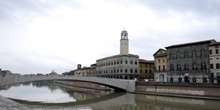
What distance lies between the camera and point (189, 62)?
51031 mm

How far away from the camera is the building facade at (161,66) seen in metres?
59.8

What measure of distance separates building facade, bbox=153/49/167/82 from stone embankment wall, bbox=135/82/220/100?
1038 centimetres

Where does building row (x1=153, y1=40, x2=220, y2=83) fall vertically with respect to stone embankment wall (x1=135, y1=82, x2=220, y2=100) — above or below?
above

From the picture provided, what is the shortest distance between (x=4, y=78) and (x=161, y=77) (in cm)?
3654

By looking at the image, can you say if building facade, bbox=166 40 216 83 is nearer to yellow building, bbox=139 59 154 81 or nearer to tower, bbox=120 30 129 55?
tower, bbox=120 30 129 55

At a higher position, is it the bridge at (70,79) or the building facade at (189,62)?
the building facade at (189,62)

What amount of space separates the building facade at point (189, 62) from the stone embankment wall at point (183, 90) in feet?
24.7

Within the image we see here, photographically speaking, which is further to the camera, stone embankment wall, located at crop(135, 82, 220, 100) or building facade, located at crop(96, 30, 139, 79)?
building facade, located at crop(96, 30, 139, 79)

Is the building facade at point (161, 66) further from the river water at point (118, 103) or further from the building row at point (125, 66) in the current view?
the river water at point (118, 103)

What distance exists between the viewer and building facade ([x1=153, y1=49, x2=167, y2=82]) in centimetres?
5981

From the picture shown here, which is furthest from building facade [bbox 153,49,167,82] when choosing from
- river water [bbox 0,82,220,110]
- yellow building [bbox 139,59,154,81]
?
river water [bbox 0,82,220,110]

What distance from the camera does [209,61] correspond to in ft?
156

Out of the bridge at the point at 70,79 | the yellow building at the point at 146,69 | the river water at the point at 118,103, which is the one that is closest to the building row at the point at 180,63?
the yellow building at the point at 146,69

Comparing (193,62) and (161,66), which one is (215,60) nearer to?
(193,62)
